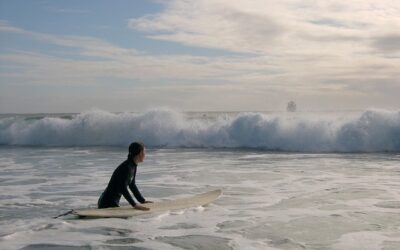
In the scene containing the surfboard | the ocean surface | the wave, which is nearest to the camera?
the ocean surface

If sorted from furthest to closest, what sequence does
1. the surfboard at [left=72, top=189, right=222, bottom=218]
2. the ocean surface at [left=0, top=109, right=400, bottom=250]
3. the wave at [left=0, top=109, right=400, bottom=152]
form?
the wave at [left=0, top=109, right=400, bottom=152] < the surfboard at [left=72, top=189, right=222, bottom=218] < the ocean surface at [left=0, top=109, right=400, bottom=250]

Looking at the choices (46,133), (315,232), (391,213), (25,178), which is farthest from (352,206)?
(46,133)

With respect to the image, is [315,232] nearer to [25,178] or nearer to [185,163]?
[25,178]

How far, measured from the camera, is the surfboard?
7.65 metres

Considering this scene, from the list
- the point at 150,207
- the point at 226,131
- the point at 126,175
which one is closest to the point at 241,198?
the point at 150,207

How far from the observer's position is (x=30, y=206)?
8.89m

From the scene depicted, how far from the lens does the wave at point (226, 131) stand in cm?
2297

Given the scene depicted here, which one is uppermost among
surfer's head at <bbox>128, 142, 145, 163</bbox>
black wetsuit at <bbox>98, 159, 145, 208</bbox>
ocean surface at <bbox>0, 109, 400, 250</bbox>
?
surfer's head at <bbox>128, 142, 145, 163</bbox>

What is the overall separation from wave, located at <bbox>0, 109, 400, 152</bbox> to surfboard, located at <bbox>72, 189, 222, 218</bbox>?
47.7ft

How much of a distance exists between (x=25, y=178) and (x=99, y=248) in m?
7.34

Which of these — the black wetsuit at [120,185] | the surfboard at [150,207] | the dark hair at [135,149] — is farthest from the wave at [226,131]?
the dark hair at [135,149]

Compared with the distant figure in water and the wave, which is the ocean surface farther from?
the distant figure in water

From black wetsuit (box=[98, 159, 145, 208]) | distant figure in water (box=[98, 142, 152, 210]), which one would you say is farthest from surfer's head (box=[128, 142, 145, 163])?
black wetsuit (box=[98, 159, 145, 208])

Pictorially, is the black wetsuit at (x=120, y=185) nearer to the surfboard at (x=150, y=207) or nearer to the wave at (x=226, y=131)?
the surfboard at (x=150, y=207)
